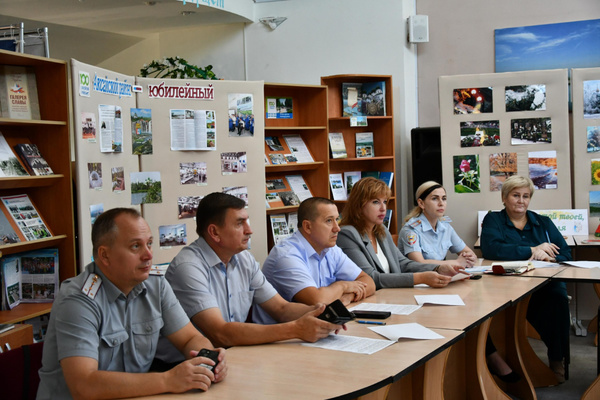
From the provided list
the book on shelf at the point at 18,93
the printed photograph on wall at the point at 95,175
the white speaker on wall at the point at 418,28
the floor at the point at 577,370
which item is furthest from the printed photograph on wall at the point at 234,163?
the floor at the point at 577,370

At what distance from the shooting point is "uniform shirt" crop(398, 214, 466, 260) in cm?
534

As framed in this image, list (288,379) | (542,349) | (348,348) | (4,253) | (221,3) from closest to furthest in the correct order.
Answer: (288,379)
(348,348)
(4,253)
(542,349)
(221,3)

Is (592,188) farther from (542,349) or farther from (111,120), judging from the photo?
(111,120)

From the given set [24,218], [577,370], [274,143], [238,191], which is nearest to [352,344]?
[24,218]

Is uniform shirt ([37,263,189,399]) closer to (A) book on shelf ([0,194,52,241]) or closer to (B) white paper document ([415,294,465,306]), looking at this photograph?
(B) white paper document ([415,294,465,306])

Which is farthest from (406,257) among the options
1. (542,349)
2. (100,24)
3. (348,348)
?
(100,24)

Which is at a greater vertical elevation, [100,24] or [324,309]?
[100,24]

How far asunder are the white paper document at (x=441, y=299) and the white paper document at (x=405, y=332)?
587 mm

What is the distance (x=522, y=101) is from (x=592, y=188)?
1085mm

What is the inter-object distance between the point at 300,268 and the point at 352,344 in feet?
3.33

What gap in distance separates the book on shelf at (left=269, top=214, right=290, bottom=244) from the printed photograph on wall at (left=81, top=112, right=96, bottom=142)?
2.27 metres

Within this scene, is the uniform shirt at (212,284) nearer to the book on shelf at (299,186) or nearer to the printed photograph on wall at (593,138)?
the book on shelf at (299,186)

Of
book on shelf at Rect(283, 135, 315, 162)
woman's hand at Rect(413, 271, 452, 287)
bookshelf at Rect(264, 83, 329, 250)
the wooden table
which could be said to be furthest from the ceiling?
the wooden table

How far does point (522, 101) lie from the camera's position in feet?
21.8
